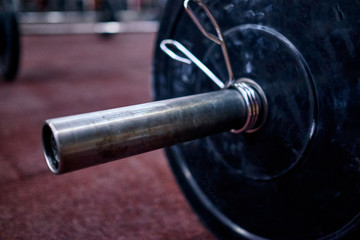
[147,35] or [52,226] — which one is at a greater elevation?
[52,226]

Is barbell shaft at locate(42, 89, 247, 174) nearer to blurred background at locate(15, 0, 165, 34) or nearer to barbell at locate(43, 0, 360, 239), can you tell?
barbell at locate(43, 0, 360, 239)

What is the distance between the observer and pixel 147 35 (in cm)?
326

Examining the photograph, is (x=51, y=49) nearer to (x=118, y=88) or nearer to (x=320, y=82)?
(x=118, y=88)

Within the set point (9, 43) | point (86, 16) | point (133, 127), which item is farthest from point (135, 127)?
point (86, 16)

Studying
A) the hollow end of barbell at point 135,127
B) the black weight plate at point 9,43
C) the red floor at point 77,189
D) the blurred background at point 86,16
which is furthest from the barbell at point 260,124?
the blurred background at point 86,16

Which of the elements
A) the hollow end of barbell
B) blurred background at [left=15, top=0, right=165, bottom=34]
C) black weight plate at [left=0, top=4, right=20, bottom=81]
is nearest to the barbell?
the hollow end of barbell

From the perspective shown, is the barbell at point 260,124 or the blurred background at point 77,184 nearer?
the barbell at point 260,124

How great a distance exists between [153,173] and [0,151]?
14.6 inches

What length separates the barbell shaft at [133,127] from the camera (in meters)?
0.31

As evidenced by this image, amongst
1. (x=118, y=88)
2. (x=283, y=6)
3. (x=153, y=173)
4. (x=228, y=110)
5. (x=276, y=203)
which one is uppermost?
(x=283, y=6)

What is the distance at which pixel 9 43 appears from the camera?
1273 millimetres

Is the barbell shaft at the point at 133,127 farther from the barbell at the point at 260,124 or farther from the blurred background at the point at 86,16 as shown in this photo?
the blurred background at the point at 86,16

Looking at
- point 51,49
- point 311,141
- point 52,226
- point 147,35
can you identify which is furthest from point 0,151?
point 147,35

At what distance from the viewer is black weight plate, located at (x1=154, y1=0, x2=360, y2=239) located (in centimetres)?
35
